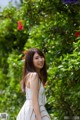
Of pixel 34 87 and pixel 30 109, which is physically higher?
pixel 34 87

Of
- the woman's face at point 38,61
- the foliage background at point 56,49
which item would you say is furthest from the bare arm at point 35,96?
the foliage background at point 56,49

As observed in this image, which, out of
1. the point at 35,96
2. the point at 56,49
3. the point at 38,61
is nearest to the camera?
the point at 35,96

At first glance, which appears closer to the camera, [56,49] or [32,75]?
[32,75]

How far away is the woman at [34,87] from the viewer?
13.7 ft

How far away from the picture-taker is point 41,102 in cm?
427

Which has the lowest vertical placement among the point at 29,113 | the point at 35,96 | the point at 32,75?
the point at 29,113

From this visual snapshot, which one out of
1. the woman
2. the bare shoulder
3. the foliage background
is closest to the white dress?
the woman

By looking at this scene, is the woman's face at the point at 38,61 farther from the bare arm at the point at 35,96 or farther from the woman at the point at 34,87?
the bare arm at the point at 35,96

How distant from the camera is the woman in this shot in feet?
13.7

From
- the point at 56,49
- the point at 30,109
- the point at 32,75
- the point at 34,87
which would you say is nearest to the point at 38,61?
the point at 32,75

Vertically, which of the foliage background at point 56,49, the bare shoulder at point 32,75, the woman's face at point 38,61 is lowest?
the foliage background at point 56,49

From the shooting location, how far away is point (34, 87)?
419 cm

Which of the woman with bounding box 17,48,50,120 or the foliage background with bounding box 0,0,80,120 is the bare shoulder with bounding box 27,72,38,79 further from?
the foliage background with bounding box 0,0,80,120

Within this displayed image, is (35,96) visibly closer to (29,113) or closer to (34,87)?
(34,87)
